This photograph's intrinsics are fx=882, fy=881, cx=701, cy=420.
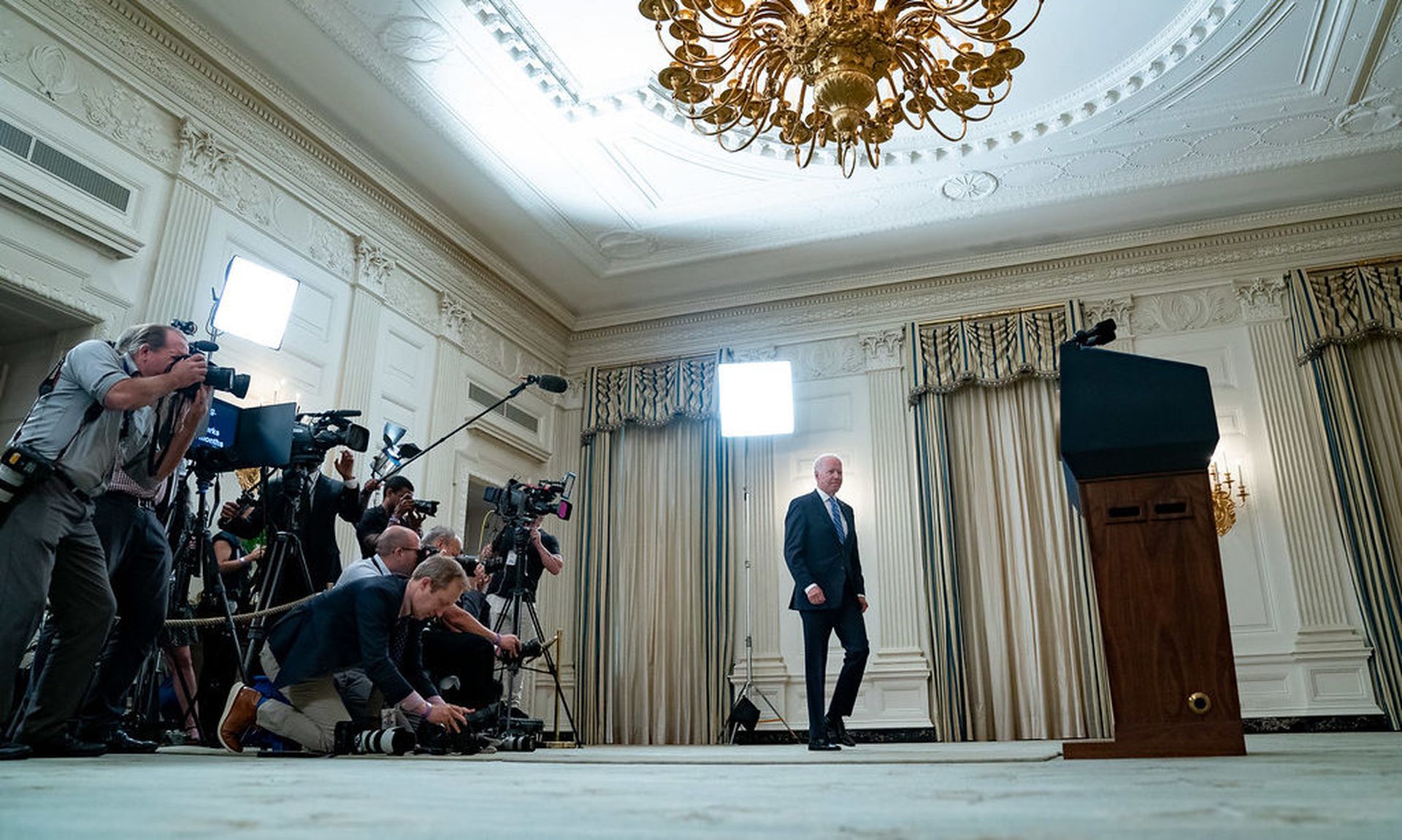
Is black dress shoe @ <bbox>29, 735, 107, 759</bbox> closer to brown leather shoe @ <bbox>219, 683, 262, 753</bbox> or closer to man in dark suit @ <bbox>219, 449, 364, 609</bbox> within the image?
brown leather shoe @ <bbox>219, 683, 262, 753</bbox>

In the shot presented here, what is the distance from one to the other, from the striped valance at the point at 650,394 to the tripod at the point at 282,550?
3.71 meters

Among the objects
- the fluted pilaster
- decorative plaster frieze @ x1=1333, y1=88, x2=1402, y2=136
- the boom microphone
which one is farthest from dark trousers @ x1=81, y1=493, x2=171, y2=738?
decorative plaster frieze @ x1=1333, y1=88, x2=1402, y2=136

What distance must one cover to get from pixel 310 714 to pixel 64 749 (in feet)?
2.28

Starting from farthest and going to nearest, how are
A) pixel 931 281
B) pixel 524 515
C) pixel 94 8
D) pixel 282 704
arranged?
pixel 931 281, pixel 524 515, pixel 94 8, pixel 282 704

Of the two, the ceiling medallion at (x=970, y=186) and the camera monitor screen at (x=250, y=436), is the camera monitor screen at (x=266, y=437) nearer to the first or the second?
the camera monitor screen at (x=250, y=436)

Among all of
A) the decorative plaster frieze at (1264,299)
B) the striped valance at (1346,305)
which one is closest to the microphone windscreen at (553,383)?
the decorative plaster frieze at (1264,299)

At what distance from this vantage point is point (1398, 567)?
5211mm

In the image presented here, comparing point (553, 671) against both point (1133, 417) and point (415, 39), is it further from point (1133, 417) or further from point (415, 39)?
point (415, 39)

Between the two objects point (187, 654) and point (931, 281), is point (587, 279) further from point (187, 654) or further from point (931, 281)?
point (187, 654)

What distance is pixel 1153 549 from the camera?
2068mm

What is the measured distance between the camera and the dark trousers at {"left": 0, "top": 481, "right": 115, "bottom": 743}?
2021mm

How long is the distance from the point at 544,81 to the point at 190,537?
120 inches

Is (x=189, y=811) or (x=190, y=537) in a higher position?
(x=190, y=537)

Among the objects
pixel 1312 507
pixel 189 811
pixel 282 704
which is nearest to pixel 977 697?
pixel 1312 507
